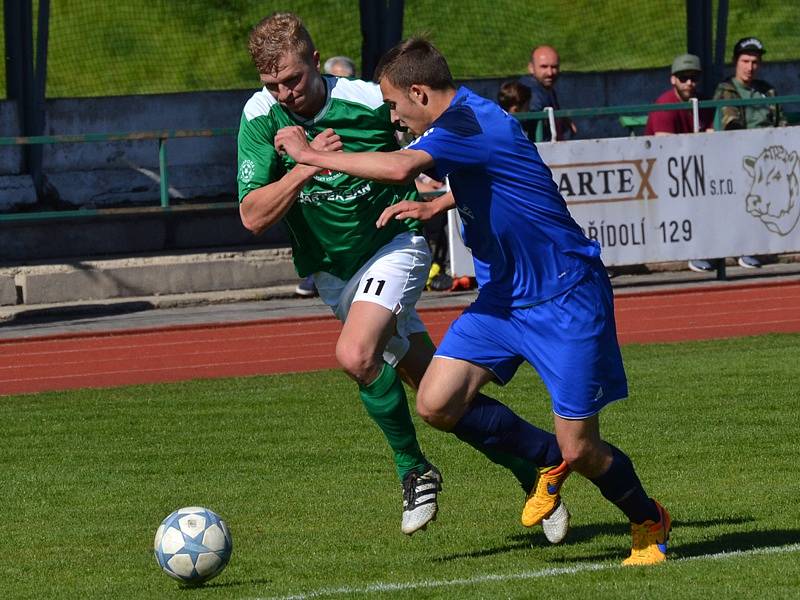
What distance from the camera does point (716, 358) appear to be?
1150 cm

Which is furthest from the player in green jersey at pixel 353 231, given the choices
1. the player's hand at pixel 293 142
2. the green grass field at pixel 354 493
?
the green grass field at pixel 354 493

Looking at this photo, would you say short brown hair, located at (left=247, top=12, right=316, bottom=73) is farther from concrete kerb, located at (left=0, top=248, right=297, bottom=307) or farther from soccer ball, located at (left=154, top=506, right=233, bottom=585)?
concrete kerb, located at (left=0, top=248, right=297, bottom=307)

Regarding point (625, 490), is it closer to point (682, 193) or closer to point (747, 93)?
point (682, 193)

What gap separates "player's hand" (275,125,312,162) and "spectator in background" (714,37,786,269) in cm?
1141

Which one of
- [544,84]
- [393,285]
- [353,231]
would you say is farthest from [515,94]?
[393,285]

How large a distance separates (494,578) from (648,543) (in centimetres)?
62

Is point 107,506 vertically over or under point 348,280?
under

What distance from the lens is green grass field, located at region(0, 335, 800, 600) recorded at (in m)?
5.64

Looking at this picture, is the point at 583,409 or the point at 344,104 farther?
the point at 344,104

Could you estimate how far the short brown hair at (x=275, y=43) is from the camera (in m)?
6.50

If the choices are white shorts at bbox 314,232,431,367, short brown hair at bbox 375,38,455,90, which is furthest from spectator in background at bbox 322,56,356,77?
short brown hair at bbox 375,38,455,90

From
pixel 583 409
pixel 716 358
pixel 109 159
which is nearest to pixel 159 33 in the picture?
pixel 109 159

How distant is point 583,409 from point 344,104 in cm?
207

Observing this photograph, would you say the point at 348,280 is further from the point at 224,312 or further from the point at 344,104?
the point at 224,312
